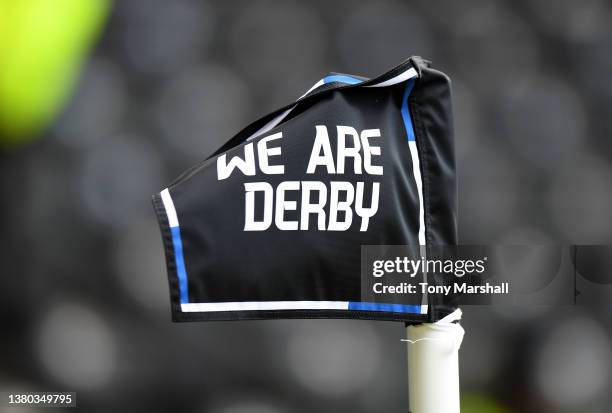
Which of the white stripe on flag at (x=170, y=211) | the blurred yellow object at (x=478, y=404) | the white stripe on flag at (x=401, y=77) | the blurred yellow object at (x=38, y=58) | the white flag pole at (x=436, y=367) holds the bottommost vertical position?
the blurred yellow object at (x=478, y=404)

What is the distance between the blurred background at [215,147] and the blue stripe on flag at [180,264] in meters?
0.82

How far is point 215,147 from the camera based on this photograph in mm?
1524

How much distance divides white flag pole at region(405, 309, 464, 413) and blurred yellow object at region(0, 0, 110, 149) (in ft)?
3.42

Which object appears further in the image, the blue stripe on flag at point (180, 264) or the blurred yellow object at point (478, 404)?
the blurred yellow object at point (478, 404)

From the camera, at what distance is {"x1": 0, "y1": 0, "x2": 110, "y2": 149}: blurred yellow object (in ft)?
4.81

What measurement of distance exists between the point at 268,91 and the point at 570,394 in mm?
1005

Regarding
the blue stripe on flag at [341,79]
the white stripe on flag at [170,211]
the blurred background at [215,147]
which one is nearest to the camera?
the white stripe on flag at [170,211]

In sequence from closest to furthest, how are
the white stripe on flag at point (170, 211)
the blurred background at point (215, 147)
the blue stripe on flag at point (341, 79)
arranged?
the white stripe on flag at point (170, 211)
the blue stripe on flag at point (341, 79)
the blurred background at point (215, 147)

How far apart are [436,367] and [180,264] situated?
308 mm

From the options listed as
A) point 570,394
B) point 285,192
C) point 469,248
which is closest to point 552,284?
point 469,248

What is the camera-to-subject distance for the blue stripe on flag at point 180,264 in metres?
0.70

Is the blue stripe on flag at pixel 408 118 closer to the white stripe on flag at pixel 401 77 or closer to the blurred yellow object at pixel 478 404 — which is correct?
the white stripe on flag at pixel 401 77

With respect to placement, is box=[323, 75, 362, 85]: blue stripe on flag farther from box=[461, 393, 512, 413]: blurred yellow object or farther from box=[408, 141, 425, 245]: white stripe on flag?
box=[461, 393, 512, 413]: blurred yellow object

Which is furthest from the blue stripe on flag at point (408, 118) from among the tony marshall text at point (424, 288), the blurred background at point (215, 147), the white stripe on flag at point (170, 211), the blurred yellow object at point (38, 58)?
the blurred yellow object at point (38, 58)
